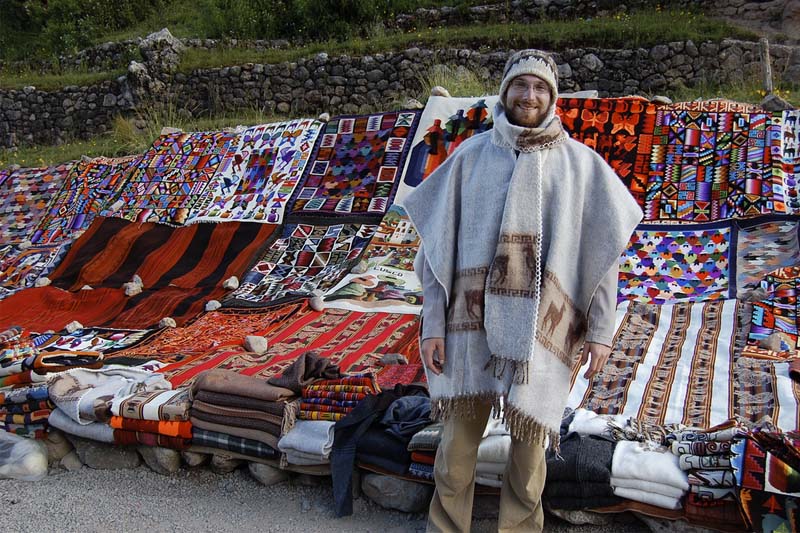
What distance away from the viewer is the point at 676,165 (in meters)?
6.25

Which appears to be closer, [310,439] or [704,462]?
→ [704,462]

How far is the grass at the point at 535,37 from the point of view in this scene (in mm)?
10766

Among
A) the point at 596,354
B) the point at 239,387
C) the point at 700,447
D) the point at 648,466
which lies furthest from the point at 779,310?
the point at 239,387

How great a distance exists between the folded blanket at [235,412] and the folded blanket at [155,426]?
0.11 meters

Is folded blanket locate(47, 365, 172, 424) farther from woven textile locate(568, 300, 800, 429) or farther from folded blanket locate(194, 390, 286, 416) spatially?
woven textile locate(568, 300, 800, 429)

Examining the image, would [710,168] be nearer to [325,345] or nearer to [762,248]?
[762,248]

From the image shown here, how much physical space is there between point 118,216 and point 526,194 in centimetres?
645

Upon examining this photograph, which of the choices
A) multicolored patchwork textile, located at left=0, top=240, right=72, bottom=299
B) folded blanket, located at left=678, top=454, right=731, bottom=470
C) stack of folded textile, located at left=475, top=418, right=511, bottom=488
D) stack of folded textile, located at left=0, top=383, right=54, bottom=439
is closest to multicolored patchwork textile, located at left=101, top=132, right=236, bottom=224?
multicolored patchwork textile, located at left=0, top=240, right=72, bottom=299

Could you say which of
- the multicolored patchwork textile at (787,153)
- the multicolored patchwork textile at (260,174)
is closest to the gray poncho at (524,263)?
the multicolored patchwork textile at (787,153)

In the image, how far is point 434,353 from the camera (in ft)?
8.22

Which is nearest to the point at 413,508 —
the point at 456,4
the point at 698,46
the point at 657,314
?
the point at 657,314

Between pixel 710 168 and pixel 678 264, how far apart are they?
41.0 inches

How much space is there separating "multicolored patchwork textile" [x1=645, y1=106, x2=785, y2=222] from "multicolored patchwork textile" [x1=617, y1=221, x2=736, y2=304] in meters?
0.18

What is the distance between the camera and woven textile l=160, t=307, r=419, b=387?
4.54 metres
